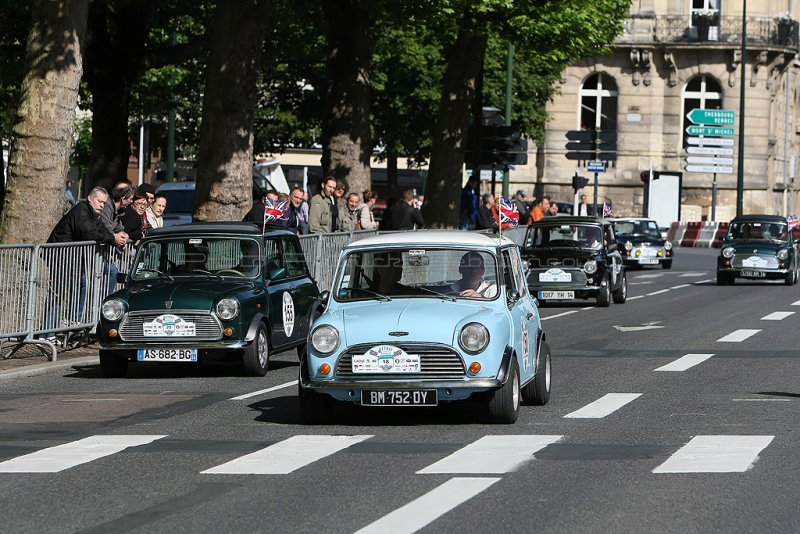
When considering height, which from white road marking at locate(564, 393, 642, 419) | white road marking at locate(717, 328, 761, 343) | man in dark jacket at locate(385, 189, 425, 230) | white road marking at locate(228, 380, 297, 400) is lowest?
white road marking at locate(228, 380, 297, 400)

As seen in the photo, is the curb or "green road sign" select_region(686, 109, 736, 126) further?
"green road sign" select_region(686, 109, 736, 126)

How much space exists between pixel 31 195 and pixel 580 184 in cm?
3094

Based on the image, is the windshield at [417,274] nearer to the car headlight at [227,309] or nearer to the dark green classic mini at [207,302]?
the car headlight at [227,309]

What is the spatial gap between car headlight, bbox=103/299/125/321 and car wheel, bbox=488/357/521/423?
5448 millimetres

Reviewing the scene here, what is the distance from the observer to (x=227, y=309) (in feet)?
56.7

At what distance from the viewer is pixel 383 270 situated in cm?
1380

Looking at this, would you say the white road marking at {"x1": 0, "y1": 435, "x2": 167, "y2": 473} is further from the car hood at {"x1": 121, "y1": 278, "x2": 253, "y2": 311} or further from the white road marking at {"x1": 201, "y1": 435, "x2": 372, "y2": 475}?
the car hood at {"x1": 121, "y1": 278, "x2": 253, "y2": 311}

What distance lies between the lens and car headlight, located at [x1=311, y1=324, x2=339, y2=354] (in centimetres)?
1291

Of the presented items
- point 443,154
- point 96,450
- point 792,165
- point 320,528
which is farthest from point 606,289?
point 792,165

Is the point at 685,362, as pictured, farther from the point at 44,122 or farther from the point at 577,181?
the point at 577,181

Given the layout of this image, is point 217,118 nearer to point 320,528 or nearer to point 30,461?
point 30,461

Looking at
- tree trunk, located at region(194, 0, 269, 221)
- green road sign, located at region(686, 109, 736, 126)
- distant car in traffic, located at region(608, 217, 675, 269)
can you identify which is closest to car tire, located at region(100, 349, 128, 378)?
tree trunk, located at region(194, 0, 269, 221)

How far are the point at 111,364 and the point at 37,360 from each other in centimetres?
155

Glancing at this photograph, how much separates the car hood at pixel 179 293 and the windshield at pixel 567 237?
12951 mm
